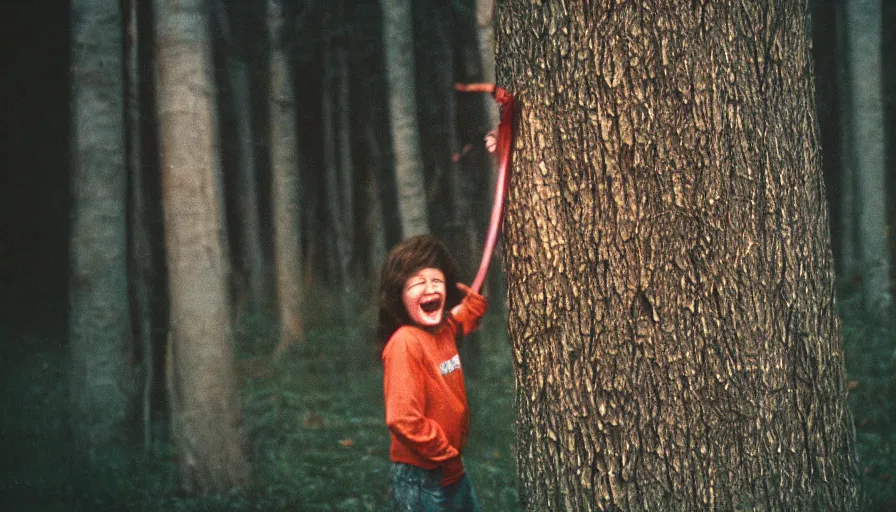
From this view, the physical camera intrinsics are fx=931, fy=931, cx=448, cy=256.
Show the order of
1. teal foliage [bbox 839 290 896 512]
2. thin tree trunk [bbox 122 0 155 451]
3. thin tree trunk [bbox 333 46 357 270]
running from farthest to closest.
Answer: thin tree trunk [bbox 333 46 357 270]
teal foliage [bbox 839 290 896 512]
thin tree trunk [bbox 122 0 155 451]

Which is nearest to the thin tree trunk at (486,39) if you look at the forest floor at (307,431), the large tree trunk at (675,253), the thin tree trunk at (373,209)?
the thin tree trunk at (373,209)

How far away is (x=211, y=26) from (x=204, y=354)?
176cm

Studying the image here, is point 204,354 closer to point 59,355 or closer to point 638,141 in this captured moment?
point 59,355

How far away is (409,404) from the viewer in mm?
2982

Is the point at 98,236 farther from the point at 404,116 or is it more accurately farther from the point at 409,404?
the point at 409,404

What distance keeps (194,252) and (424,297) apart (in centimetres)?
193

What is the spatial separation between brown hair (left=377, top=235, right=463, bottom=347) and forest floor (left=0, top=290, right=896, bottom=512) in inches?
Result: 71.0

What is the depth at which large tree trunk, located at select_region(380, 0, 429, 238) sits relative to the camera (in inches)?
227

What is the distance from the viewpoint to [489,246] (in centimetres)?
290

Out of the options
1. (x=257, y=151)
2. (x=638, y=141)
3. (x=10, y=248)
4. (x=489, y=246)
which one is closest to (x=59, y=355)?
(x=10, y=248)

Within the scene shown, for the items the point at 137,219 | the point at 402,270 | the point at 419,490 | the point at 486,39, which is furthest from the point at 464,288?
the point at 486,39

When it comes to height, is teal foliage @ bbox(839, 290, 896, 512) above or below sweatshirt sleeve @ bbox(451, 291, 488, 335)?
below

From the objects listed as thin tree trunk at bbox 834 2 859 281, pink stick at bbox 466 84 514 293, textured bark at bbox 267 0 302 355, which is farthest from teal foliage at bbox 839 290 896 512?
textured bark at bbox 267 0 302 355

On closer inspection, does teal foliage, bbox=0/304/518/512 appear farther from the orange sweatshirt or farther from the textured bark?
the orange sweatshirt
